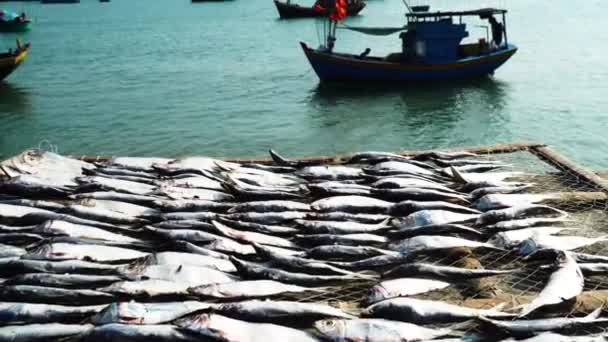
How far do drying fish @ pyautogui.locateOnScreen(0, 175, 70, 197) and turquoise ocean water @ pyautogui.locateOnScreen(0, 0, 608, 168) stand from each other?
36.9 feet

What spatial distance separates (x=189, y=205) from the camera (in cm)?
680

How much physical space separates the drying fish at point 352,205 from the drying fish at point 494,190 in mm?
1122

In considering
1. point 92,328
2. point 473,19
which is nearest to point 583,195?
point 92,328

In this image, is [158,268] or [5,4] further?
[5,4]

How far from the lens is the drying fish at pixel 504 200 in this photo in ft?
22.3

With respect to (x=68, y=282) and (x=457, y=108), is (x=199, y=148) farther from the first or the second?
(x=68, y=282)

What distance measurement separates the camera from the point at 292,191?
24.0ft

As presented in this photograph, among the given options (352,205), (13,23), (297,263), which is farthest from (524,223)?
(13,23)

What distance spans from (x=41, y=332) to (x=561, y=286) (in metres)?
4.16

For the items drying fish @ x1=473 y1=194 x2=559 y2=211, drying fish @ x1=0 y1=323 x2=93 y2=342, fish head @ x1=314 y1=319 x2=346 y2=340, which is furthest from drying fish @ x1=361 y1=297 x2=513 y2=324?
drying fish @ x1=473 y1=194 x2=559 y2=211

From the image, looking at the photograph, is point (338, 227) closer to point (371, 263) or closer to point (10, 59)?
point (371, 263)

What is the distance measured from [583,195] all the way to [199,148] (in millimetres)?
13768

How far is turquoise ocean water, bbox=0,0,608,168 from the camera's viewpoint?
1973cm

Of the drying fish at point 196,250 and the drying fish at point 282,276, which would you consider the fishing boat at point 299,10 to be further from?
the drying fish at point 282,276
